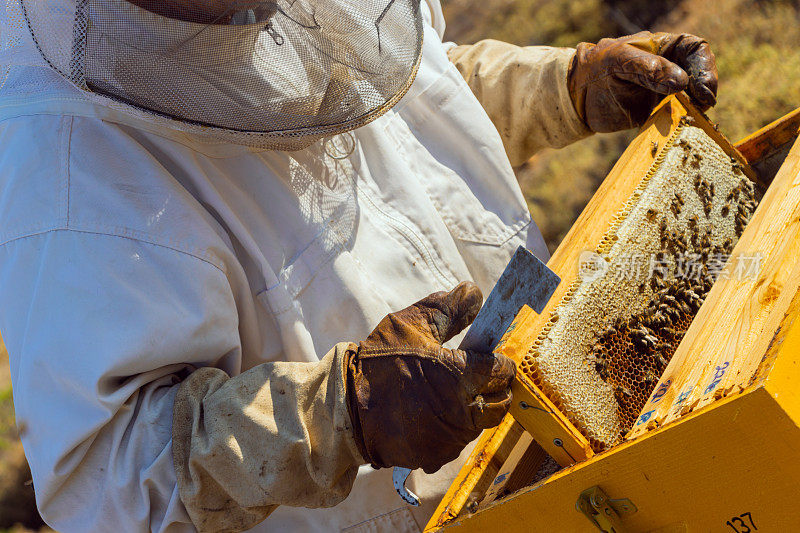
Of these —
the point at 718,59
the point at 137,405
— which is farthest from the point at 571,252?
the point at 718,59

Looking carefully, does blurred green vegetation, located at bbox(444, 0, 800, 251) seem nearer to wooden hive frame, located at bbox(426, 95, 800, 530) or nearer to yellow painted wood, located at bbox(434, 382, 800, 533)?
wooden hive frame, located at bbox(426, 95, 800, 530)

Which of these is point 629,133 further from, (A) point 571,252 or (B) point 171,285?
(B) point 171,285

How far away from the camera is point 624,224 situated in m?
2.07

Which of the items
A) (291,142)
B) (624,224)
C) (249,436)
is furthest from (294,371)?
(624,224)

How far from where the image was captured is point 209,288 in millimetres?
Answer: 1845

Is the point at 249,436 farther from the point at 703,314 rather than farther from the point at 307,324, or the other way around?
the point at 703,314

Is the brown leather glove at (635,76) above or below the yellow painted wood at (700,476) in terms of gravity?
above

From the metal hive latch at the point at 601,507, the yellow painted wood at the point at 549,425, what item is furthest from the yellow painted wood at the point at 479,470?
the metal hive latch at the point at 601,507

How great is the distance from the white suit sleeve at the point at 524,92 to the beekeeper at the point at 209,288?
2.96 feet

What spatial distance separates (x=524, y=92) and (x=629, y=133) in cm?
359

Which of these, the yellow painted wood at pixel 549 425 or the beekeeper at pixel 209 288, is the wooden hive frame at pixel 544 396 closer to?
the yellow painted wood at pixel 549 425

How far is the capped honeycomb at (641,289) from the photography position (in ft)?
5.75

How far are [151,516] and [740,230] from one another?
84.3 inches

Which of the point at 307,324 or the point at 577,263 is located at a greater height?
the point at 577,263
